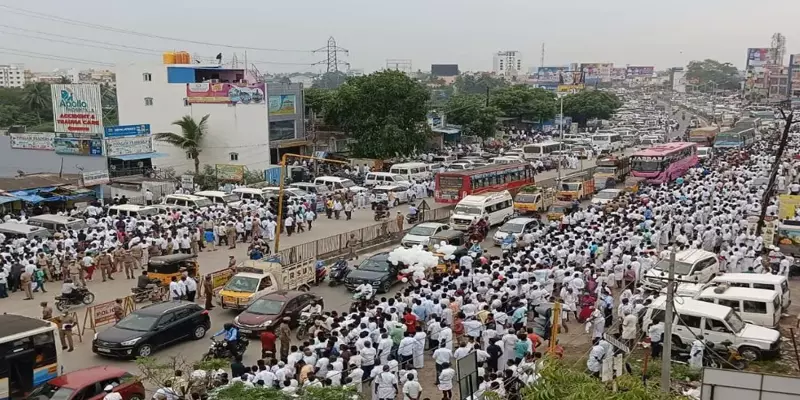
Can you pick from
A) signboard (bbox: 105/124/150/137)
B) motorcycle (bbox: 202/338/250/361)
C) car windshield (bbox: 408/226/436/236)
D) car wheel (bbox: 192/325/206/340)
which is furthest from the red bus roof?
motorcycle (bbox: 202/338/250/361)

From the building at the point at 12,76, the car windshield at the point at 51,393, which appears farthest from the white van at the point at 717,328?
the building at the point at 12,76

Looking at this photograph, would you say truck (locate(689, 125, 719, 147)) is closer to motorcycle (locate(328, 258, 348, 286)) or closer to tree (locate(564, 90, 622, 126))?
tree (locate(564, 90, 622, 126))

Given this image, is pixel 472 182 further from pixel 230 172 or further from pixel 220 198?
pixel 230 172

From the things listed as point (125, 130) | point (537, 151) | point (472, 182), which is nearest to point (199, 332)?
point (472, 182)

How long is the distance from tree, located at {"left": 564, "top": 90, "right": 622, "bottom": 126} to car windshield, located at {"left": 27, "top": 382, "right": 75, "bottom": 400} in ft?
227

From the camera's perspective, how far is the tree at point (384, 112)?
42.4 metres

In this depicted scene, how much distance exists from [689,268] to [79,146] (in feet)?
96.0

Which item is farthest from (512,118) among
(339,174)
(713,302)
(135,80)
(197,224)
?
(713,302)

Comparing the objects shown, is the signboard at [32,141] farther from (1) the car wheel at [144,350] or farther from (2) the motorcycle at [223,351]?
(2) the motorcycle at [223,351]

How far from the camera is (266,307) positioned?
1600 centimetres

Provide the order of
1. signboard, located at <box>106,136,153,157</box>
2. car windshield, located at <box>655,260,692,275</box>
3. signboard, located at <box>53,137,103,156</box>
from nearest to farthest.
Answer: car windshield, located at <box>655,260,692,275</box> → signboard, located at <box>53,137,103,156</box> → signboard, located at <box>106,136,153,157</box>

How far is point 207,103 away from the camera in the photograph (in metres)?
43.5

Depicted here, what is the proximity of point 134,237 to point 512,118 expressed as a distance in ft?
167

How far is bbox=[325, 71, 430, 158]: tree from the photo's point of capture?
4241 centimetres
